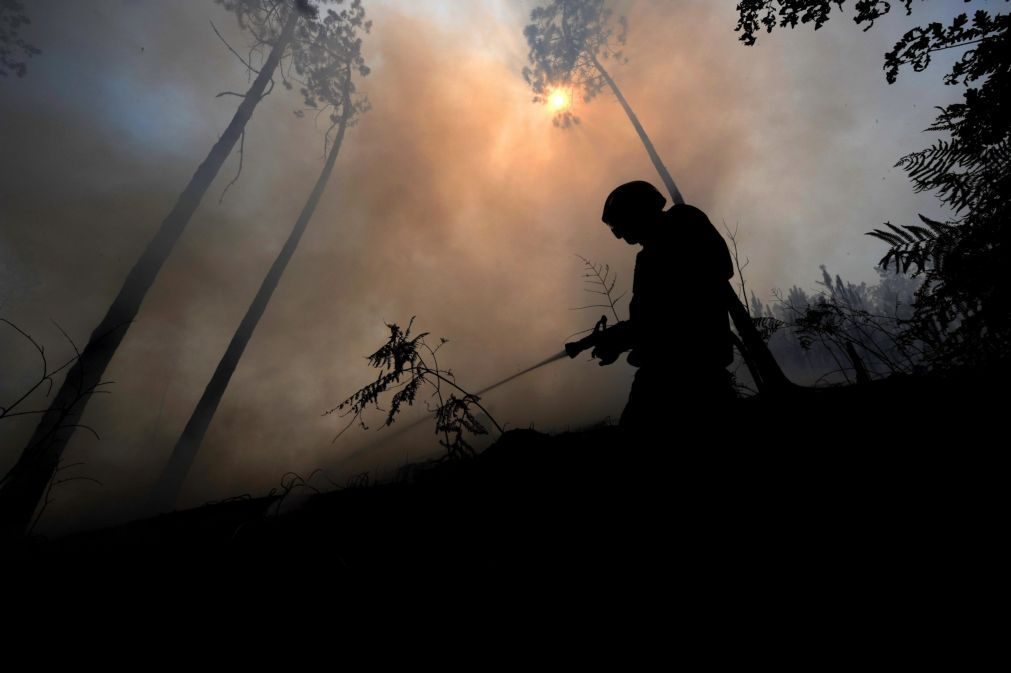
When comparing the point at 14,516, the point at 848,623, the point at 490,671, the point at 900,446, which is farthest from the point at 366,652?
the point at 14,516

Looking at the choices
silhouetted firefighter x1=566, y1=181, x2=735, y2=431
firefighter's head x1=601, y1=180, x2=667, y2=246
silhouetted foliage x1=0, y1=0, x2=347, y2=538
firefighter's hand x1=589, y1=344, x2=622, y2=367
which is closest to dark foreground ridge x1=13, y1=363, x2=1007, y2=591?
silhouetted firefighter x1=566, y1=181, x2=735, y2=431

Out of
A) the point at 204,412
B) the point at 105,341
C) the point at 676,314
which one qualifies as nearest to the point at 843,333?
the point at 676,314

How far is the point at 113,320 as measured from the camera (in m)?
7.46

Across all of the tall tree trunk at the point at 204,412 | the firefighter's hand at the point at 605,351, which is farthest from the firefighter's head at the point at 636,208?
the tall tree trunk at the point at 204,412

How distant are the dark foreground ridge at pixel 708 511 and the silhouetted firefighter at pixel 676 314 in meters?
0.19

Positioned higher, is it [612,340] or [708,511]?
[612,340]

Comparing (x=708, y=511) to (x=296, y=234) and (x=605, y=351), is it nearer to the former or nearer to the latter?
(x=605, y=351)

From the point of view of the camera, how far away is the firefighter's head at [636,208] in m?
2.25

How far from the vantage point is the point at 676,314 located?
2.04 meters

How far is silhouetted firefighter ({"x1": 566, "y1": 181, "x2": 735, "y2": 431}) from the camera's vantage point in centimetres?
194

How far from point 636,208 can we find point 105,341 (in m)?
10.5

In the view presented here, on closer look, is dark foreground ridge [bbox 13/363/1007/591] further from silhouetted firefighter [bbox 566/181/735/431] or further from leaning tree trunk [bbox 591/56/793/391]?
leaning tree trunk [bbox 591/56/793/391]

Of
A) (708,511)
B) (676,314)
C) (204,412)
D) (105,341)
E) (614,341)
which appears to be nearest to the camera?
(708,511)

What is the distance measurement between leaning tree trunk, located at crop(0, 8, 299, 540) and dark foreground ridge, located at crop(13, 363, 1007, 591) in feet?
20.3
